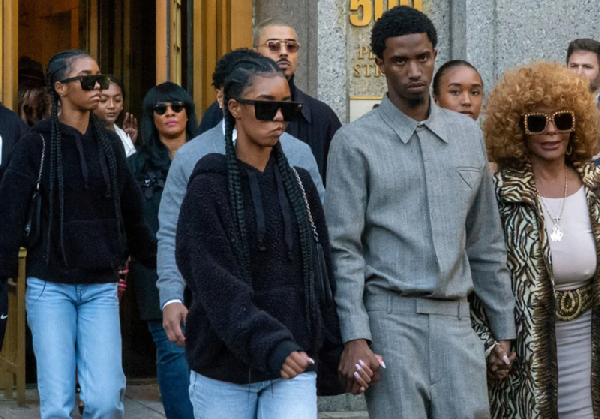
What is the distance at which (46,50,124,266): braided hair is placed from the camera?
541 centimetres

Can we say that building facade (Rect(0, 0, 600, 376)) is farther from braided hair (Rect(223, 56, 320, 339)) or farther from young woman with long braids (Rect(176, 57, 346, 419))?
young woman with long braids (Rect(176, 57, 346, 419))

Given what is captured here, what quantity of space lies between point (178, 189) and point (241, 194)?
41.4 inches

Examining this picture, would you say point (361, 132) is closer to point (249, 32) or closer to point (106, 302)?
point (106, 302)

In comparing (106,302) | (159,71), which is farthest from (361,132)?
(159,71)

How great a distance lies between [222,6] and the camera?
8.73 meters

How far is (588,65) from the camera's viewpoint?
693 centimetres

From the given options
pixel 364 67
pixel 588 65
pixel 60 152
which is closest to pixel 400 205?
pixel 60 152

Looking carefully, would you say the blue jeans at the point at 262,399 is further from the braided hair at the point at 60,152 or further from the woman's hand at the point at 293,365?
the braided hair at the point at 60,152

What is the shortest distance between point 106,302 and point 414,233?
198 cm

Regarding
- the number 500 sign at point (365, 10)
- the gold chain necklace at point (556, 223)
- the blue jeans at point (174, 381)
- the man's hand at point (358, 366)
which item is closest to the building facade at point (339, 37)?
the number 500 sign at point (365, 10)

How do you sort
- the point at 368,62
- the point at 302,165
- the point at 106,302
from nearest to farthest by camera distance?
1. the point at 302,165
2. the point at 106,302
3. the point at 368,62

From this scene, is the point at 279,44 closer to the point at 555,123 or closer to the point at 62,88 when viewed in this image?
the point at 62,88

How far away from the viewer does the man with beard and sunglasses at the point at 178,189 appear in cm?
468

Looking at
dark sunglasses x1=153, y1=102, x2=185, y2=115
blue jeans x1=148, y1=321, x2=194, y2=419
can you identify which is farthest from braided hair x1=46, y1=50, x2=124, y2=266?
dark sunglasses x1=153, y1=102, x2=185, y2=115
